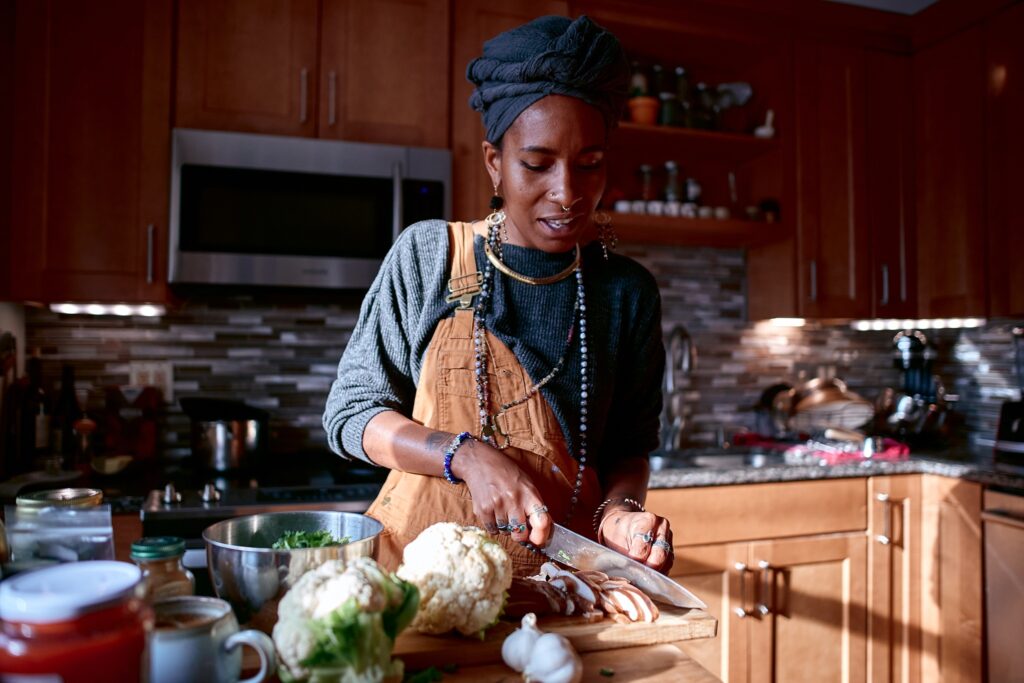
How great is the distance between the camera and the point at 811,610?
7.77 ft

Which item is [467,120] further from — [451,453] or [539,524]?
[539,524]

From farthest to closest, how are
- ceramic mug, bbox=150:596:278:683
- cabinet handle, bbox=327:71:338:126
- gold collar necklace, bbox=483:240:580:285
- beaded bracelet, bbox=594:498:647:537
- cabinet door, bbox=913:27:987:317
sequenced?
cabinet door, bbox=913:27:987:317
cabinet handle, bbox=327:71:338:126
gold collar necklace, bbox=483:240:580:285
beaded bracelet, bbox=594:498:647:537
ceramic mug, bbox=150:596:278:683

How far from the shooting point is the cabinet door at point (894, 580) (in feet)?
8.00

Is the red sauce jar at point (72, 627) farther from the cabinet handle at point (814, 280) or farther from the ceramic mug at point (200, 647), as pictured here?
the cabinet handle at point (814, 280)

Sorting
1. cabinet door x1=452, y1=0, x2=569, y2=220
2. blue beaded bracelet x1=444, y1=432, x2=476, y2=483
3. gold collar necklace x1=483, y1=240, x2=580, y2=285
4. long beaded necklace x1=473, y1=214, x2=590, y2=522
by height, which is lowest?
blue beaded bracelet x1=444, y1=432, x2=476, y2=483

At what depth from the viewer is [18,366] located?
2.32 meters

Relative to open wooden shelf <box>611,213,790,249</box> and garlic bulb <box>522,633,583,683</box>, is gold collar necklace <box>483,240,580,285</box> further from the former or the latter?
open wooden shelf <box>611,213,790,249</box>

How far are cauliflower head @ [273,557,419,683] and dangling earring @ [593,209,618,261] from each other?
79 centimetres

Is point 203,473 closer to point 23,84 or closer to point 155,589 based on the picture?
point 23,84

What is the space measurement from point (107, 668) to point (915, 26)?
3463 millimetres

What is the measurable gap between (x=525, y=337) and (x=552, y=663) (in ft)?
2.06

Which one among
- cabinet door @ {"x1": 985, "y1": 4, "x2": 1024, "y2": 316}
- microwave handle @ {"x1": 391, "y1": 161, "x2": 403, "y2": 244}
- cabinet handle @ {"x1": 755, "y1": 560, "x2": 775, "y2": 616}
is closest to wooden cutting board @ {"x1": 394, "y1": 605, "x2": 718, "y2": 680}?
cabinet handle @ {"x1": 755, "y1": 560, "x2": 775, "y2": 616}

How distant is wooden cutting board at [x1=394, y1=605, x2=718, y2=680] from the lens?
777 millimetres

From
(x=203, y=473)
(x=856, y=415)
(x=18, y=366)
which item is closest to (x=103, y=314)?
(x=18, y=366)
